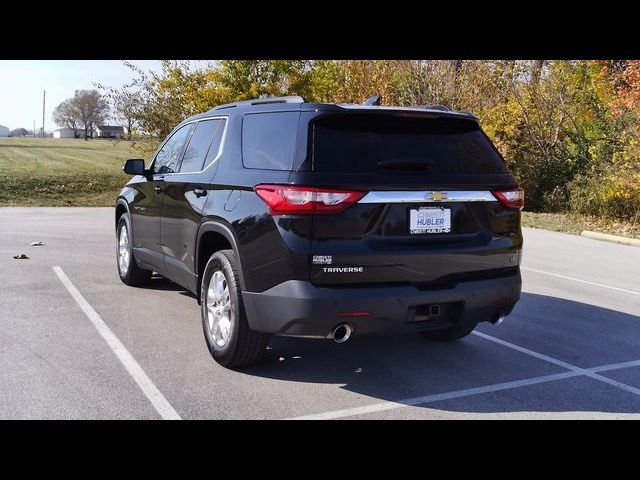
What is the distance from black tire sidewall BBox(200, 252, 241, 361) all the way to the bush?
1284 cm

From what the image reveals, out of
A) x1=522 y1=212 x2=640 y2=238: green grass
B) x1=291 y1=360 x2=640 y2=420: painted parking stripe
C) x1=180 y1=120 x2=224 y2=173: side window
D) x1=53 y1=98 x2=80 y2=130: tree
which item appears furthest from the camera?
x1=53 y1=98 x2=80 y2=130: tree

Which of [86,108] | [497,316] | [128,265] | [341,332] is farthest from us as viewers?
[86,108]

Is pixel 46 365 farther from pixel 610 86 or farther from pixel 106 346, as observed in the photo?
pixel 610 86

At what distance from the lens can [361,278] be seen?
4.03 meters

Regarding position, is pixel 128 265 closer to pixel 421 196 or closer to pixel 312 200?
pixel 312 200

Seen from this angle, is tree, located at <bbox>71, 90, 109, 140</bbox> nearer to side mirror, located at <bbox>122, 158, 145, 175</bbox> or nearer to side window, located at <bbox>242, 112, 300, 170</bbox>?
side mirror, located at <bbox>122, 158, 145, 175</bbox>

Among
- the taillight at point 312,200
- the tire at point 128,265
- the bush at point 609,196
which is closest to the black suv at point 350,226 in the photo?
the taillight at point 312,200

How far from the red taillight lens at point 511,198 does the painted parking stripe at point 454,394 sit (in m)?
1.28

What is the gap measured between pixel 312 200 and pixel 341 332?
0.87m

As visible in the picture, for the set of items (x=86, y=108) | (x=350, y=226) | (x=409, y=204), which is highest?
(x=86, y=108)

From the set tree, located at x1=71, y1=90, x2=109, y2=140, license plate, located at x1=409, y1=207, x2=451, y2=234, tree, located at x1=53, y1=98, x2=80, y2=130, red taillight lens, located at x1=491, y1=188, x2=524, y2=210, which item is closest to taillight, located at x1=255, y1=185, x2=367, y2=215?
license plate, located at x1=409, y1=207, x2=451, y2=234

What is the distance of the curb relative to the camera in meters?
13.2

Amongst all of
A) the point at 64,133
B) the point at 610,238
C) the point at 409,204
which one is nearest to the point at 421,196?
the point at 409,204

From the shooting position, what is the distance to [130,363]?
4.81 meters
